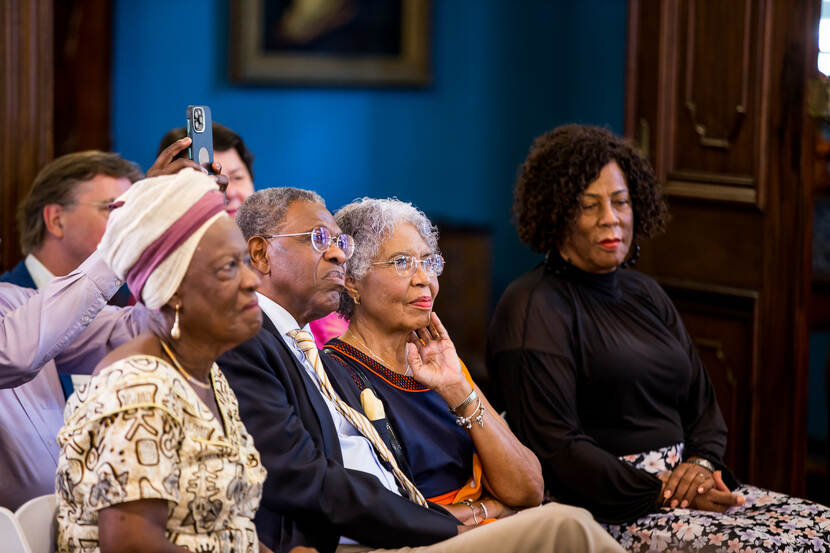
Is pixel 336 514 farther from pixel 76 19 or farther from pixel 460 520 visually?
pixel 76 19

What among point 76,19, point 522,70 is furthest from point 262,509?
point 522,70

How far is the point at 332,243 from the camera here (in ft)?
7.16

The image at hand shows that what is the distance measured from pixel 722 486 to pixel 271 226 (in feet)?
4.39

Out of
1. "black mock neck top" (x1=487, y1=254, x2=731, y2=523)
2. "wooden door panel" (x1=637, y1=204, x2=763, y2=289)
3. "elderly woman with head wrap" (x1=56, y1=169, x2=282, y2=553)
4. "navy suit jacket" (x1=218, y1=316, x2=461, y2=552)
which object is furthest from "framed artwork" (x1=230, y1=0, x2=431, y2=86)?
"elderly woman with head wrap" (x1=56, y1=169, x2=282, y2=553)

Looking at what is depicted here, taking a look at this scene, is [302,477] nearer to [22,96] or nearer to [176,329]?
[176,329]

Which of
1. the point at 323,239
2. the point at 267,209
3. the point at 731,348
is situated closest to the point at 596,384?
the point at 323,239

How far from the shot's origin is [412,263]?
240 centimetres

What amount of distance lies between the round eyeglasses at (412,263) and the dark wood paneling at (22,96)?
174 centimetres

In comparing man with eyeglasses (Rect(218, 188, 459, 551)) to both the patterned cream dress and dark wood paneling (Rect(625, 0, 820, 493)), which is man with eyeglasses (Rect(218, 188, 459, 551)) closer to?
the patterned cream dress

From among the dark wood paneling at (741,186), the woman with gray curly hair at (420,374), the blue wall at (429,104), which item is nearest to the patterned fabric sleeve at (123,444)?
the woman with gray curly hair at (420,374)

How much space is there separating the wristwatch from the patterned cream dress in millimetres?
1440

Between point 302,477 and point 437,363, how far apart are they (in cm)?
57

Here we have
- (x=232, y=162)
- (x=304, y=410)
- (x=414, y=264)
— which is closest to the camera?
(x=304, y=410)

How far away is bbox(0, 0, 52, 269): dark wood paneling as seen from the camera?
11.5 feet
